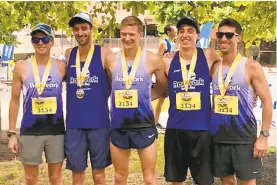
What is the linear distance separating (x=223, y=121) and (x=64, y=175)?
352 cm

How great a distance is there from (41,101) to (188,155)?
1398 mm

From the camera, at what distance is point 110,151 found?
419cm

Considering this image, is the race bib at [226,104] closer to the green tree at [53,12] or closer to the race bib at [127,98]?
the race bib at [127,98]

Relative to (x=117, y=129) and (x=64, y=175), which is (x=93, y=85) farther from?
(x=64, y=175)

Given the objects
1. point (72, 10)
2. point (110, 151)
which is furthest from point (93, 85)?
point (72, 10)

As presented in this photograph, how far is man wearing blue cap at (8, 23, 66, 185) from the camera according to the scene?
4102mm

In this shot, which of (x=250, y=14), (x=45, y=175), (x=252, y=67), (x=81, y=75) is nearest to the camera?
(x=252, y=67)

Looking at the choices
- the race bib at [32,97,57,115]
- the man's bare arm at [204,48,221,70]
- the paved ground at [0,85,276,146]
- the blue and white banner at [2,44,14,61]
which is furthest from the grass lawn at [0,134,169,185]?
the blue and white banner at [2,44,14,61]

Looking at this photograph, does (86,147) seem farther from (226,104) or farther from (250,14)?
(250,14)

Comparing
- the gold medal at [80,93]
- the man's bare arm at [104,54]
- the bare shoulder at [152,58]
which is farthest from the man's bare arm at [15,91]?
the bare shoulder at [152,58]

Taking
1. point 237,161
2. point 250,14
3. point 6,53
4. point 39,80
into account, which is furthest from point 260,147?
point 6,53

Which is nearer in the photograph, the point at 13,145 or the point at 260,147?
the point at 260,147

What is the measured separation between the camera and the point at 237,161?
3.93m

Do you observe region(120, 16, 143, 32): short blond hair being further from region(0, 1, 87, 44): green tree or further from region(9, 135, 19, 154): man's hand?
region(0, 1, 87, 44): green tree
